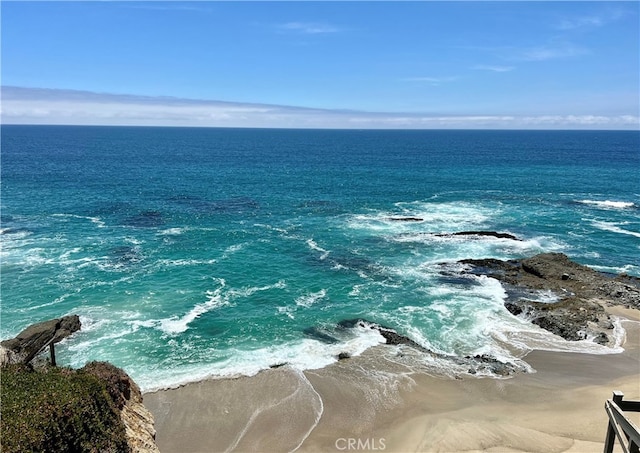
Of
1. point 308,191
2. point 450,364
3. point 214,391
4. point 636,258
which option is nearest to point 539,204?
point 636,258

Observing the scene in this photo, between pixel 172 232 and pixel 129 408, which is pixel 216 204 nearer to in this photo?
pixel 172 232

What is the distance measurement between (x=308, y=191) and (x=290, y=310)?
5493 cm

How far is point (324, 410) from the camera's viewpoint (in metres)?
26.8

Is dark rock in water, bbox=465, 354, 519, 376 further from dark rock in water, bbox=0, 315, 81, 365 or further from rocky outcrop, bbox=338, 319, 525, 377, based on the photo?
dark rock in water, bbox=0, 315, 81, 365

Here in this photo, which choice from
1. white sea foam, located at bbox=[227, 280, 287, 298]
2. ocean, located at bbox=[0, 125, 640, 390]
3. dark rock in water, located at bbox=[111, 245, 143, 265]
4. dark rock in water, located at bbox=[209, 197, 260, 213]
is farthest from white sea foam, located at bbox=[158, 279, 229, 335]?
dark rock in water, located at bbox=[209, 197, 260, 213]

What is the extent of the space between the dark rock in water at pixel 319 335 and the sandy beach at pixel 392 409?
3269 millimetres

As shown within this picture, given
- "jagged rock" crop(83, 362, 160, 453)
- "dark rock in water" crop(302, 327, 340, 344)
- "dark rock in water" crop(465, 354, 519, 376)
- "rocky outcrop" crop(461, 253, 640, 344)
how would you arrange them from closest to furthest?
1. "jagged rock" crop(83, 362, 160, 453)
2. "dark rock in water" crop(465, 354, 519, 376)
3. "dark rock in water" crop(302, 327, 340, 344)
4. "rocky outcrop" crop(461, 253, 640, 344)

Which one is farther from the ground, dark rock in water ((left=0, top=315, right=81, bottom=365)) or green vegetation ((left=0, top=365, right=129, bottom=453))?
green vegetation ((left=0, top=365, right=129, bottom=453))

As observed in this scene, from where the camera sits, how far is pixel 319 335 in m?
35.4

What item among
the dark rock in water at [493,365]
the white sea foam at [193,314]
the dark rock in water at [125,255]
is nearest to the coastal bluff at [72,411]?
the white sea foam at [193,314]

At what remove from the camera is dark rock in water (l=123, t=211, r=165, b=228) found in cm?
6374

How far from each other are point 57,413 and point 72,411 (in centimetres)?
63

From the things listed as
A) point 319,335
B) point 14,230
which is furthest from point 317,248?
point 14,230

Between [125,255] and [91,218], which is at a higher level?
[91,218]
